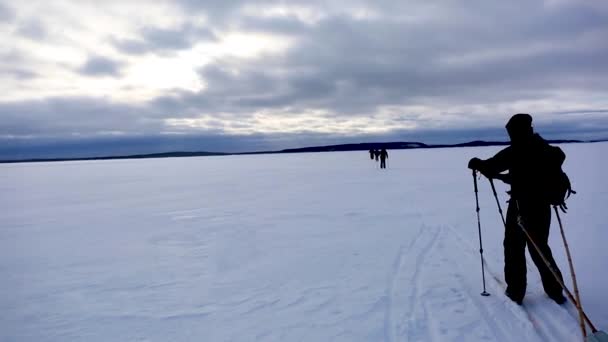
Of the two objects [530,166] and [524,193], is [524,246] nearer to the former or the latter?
[524,193]

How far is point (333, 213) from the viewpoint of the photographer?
10.3m

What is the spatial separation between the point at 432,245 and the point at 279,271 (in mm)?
2702

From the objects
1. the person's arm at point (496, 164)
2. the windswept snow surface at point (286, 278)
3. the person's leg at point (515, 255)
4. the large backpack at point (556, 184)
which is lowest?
the windswept snow surface at point (286, 278)

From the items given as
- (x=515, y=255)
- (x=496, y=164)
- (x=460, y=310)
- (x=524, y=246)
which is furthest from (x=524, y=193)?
(x=460, y=310)

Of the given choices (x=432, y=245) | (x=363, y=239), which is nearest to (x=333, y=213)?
(x=363, y=239)

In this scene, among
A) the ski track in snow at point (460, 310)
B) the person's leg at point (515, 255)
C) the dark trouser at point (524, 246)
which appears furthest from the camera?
the person's leg at point (515, 255)

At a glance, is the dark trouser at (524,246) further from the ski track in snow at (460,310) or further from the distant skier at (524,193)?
the ski track in snow at (460,310)

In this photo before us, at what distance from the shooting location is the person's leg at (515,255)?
412cm

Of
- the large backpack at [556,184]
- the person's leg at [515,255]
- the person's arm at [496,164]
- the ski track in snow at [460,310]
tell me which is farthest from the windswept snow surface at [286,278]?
the person's arm at [496,164]

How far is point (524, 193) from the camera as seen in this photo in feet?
13.1

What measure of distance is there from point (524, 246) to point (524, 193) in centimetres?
59

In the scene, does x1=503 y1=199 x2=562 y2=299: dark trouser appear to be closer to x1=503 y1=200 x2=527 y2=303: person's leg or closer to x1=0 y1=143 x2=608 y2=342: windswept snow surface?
x1=503 y1=200 x2=527 y2=303: person's leg

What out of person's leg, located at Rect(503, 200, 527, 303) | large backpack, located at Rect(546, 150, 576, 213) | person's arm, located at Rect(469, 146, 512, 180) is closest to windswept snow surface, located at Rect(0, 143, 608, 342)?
person's leg, located at Rect(503, 200, 527, 303)

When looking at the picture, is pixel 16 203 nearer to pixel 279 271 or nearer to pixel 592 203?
pixel 279 271
